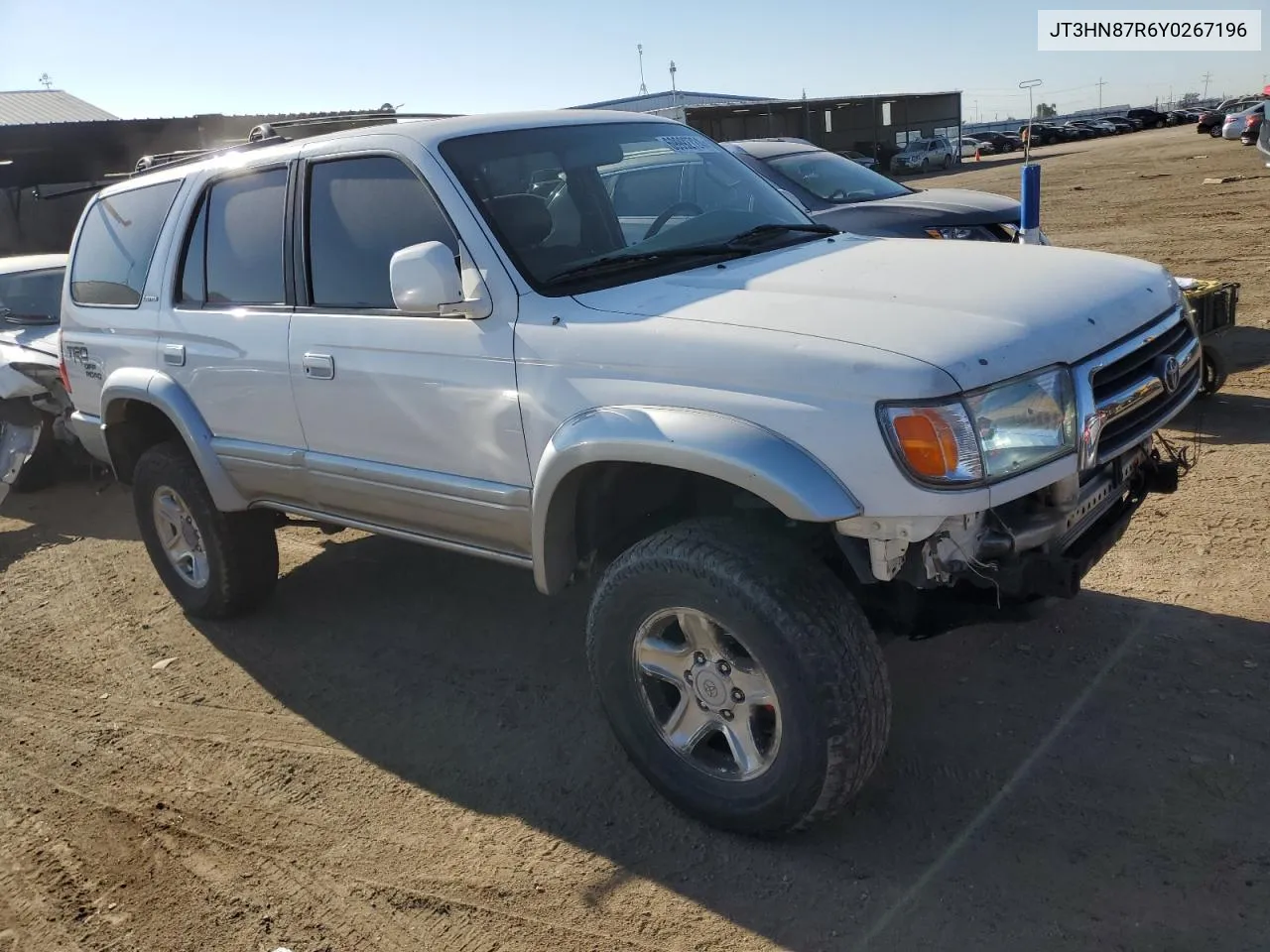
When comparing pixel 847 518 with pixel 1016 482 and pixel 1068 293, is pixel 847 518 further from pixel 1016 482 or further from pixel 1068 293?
pixel 1068 293

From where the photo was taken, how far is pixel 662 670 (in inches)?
129

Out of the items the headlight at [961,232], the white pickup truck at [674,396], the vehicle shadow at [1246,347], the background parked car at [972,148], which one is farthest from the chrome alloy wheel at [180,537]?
the background parked car at [972,148]

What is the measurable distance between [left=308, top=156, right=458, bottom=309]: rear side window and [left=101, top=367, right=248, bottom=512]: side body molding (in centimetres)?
100

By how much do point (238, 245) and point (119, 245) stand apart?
1099mm

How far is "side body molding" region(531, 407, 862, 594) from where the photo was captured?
2.73 metres

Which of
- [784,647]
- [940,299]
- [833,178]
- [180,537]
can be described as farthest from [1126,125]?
[784,647]

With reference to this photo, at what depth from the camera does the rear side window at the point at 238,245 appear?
4.30m

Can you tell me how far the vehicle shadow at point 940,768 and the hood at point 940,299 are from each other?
1329mm

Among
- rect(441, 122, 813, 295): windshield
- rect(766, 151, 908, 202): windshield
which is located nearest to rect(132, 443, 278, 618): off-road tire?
rect(441, 122, 813, 295): windshield

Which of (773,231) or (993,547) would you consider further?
(773,231)

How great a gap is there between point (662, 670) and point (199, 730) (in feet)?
6.93

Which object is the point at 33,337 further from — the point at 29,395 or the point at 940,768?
the point at 940,768

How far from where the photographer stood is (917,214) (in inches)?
316

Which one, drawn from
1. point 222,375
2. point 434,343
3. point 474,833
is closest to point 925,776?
point 474,833
